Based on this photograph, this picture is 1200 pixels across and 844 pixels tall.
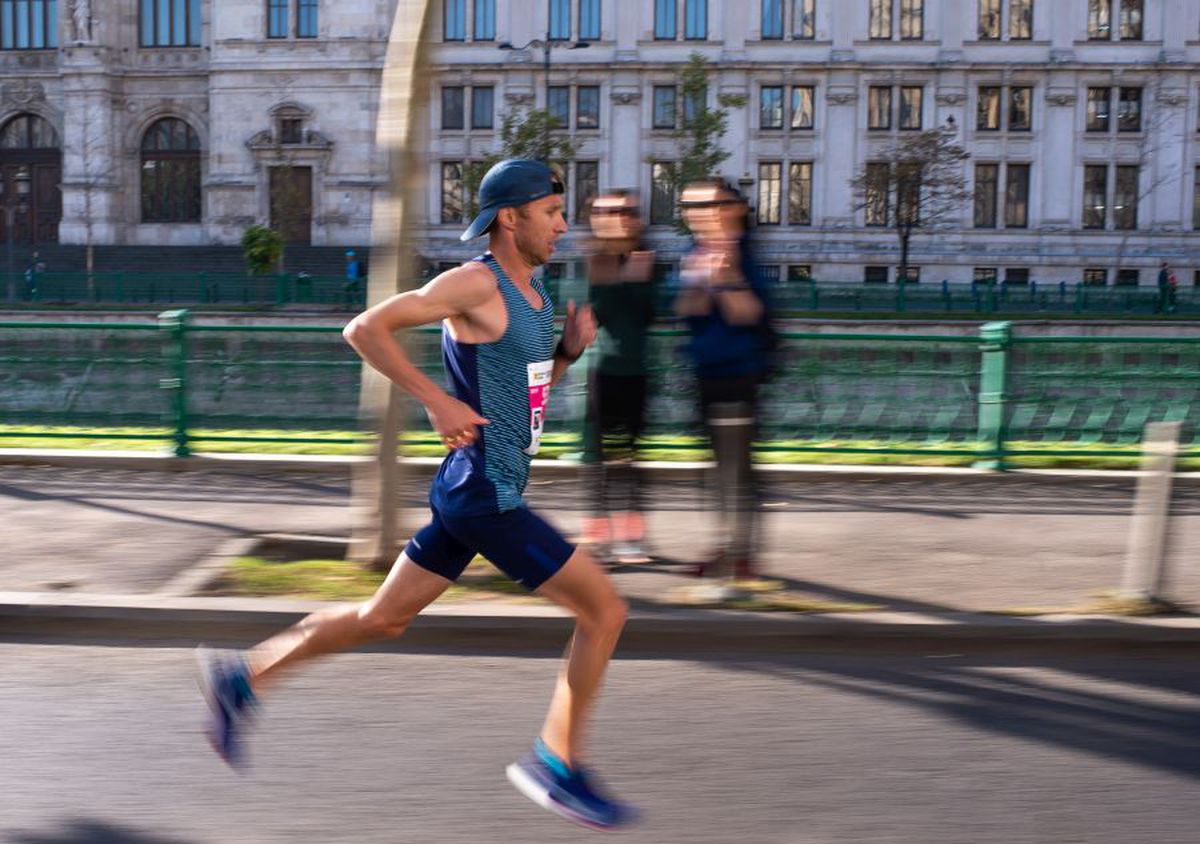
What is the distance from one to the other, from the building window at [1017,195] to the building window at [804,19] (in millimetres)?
8797

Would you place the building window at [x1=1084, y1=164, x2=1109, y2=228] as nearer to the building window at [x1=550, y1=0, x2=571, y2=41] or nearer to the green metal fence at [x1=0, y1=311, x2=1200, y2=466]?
the building window at [x1=550, y1=0, x2=571, y2=41]

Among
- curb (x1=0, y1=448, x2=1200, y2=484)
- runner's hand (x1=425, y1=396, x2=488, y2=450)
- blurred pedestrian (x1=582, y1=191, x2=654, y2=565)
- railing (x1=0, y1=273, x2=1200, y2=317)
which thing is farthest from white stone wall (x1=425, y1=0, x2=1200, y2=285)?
runner's hand (x1=425, y1=396, x2=488, y2=450)

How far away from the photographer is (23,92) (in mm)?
58625

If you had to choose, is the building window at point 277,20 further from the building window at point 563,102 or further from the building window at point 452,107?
the building window at point 563,102

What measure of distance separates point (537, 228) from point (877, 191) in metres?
48.1

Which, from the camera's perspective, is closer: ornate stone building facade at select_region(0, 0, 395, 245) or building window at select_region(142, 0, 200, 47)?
ornate stone building facade at select_region(0, 0, 395, 245)

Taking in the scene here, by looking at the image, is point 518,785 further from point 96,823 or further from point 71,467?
point 71,467

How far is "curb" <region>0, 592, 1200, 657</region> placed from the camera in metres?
6.11

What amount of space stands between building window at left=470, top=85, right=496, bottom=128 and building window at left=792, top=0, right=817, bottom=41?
1149 centimetres

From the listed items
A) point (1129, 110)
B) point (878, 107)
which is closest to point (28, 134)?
point (878, 107)

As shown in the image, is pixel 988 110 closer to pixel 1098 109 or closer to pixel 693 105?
pixel 1098 109

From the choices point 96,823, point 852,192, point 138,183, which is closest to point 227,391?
point 96,823

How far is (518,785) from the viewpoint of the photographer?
4.18 m

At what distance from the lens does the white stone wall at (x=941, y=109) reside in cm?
5284
